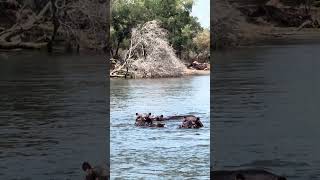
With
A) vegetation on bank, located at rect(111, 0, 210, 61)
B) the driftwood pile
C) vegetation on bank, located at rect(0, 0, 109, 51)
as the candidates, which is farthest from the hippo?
the driftwood pile

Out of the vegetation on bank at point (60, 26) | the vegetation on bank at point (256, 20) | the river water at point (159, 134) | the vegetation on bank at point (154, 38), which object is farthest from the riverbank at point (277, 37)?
the vegetation on bank at point (154, 38)

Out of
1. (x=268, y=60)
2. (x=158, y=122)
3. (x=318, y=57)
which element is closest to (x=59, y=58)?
(x=268, y=60)

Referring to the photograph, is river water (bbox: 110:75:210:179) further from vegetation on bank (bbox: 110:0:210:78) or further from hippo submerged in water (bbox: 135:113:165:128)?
vegetation on bank (bbox: 110:0:210:78)

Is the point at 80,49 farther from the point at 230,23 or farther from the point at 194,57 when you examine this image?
the point at 194,57

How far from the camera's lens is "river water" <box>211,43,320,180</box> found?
177 inches

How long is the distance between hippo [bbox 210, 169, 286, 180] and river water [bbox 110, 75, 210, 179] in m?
1.49

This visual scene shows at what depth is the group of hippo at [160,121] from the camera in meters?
7.39

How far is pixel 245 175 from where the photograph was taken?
448cm

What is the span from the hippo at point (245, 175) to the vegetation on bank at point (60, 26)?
1.42 metres

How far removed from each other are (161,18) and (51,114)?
4.96 meters

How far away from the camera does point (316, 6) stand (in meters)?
4.59

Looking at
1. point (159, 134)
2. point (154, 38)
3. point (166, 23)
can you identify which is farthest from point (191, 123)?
point (166, 23)

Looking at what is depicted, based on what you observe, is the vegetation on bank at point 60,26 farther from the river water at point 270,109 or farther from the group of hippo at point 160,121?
the group of hippo at point 160,121

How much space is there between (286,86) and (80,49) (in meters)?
1.74
